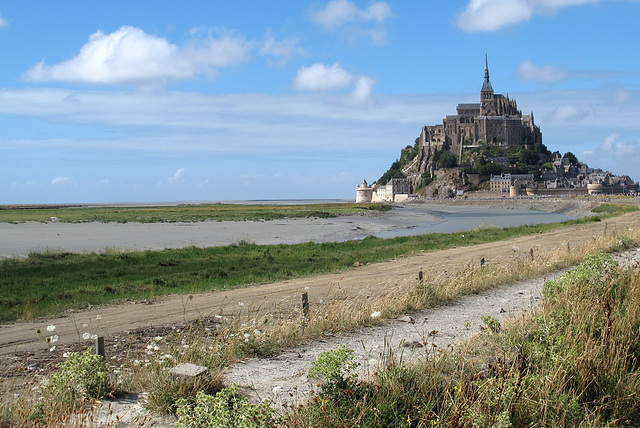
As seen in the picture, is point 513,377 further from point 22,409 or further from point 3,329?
point 3,329

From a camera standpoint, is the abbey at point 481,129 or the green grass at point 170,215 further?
Result: the abbey at point 481,129

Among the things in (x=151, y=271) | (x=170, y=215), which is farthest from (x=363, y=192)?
(x=151, y=271)

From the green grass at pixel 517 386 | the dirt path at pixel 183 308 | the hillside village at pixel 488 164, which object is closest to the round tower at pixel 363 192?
the hillside village at pixel 488 164

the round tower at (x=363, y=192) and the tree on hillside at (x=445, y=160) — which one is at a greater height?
the tree on hillside at (x=445, y=160)

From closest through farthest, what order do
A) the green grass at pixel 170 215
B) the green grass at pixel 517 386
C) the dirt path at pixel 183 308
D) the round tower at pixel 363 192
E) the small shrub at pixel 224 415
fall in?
the small shrub at pixel 224 415
the green grass at pixel 517 386
the dirt path at pixel 183 308
the green grass at pixel 170 215
the round tower at pixel 363 192

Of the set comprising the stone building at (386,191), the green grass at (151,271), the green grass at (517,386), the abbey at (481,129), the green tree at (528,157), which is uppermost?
the abbey at (481,129)

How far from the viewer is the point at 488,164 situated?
14338 cm

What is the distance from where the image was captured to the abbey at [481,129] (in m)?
154

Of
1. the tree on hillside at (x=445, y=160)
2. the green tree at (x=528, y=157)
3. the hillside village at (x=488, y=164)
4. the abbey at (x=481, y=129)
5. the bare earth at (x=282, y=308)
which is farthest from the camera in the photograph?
the abbey at (x=481, y=129)

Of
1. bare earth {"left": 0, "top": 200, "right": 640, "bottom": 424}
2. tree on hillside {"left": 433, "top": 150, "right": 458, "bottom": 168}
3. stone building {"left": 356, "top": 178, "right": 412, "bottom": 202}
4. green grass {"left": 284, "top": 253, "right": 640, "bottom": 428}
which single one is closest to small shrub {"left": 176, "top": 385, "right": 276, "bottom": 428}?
green grass {"left": 284, "top": 253, "right": 640, "bottom": 428}

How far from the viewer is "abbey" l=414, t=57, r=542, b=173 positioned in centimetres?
15362

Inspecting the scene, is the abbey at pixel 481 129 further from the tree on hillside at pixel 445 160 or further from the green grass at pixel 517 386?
the green grass at pixel 517 386

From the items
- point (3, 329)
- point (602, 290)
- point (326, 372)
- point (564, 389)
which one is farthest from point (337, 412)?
point (3, 329)

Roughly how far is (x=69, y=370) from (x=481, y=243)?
25.2 m
